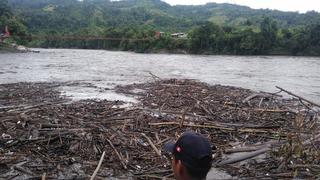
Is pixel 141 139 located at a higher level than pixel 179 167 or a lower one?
lower

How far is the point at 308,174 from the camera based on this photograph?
8.80 meters

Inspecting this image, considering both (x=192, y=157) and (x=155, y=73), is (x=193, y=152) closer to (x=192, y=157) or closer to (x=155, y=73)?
(x=192, y=157)

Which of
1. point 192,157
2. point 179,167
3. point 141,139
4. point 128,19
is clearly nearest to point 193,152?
point 192,157

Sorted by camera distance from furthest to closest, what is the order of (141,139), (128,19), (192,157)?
(128,19) < (141,139) < (192,157)

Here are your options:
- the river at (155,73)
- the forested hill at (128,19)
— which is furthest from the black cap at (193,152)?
the forested hill at (128,19)

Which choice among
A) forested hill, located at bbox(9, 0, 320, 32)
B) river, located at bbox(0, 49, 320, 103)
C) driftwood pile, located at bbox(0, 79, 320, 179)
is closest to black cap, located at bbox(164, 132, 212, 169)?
driftwood pile, located at bbox(0, 79, 320, 179)

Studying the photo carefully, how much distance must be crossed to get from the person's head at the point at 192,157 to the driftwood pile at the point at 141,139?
5.25 metres

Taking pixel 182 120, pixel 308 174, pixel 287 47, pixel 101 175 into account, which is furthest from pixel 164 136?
pixel 287 47

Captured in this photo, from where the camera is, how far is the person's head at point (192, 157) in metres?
3.11

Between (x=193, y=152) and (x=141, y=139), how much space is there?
801cm

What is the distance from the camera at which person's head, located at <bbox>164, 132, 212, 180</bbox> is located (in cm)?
311

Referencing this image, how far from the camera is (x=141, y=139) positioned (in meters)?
11.0

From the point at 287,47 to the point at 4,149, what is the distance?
2719 inches

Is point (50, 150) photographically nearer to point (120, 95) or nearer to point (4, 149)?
point (4, 149)
